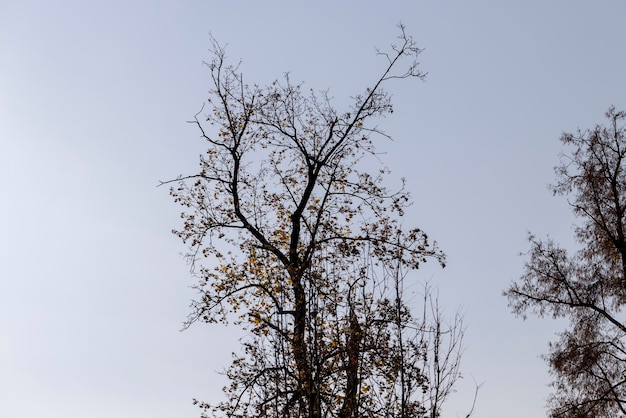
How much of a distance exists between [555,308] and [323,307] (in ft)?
41.5

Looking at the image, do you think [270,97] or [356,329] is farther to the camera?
[270,97]

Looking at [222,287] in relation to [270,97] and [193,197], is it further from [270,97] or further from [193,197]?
[270,97]

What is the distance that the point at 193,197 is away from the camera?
17.0 m

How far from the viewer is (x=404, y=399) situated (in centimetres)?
652

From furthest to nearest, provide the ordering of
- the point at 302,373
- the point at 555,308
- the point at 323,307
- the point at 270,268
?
the point at 555,308 < the point at 270,268 < the point at 302,373 < the point at 323,307

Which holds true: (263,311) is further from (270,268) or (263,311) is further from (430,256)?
(430,256)

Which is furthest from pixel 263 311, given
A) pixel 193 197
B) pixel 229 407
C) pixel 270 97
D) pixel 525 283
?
pixel 525 283

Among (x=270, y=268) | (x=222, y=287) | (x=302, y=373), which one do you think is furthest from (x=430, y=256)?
(x=302, y=373)

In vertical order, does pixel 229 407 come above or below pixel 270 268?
below

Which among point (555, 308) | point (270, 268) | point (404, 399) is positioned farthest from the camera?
point (555, 308)

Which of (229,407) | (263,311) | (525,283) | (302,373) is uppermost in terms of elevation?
(525,283)

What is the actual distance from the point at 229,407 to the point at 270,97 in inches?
288

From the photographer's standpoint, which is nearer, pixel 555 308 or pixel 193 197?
pixel 193 197

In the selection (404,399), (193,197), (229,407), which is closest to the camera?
(404,399)
